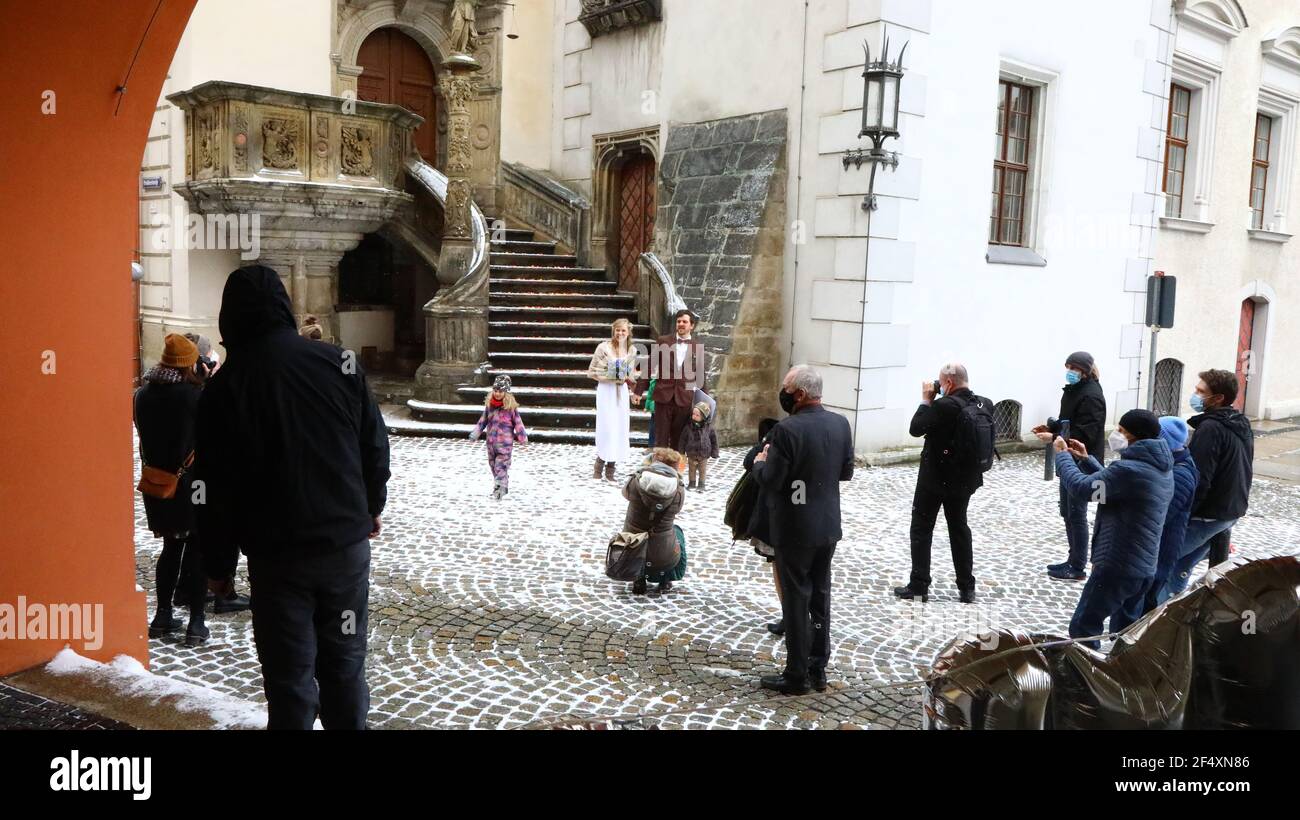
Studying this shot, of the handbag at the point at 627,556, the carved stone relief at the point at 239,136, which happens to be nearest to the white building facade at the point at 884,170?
the carved stone relief at the point at 239,136

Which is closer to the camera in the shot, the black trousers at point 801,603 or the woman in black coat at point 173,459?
the black trousers at point 801,603

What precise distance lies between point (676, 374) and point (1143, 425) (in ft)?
16.8

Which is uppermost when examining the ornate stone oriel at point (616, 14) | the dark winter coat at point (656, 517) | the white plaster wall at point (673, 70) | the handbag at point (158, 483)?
the ornate stone oriel at point (616, 14)

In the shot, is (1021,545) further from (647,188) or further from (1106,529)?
(647,188)

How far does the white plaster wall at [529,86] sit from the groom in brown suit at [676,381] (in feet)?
27.2

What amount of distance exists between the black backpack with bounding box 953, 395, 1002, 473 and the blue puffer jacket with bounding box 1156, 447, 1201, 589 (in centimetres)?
104

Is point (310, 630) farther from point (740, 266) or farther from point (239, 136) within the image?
point (239, 136)

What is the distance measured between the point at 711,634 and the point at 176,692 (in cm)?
298

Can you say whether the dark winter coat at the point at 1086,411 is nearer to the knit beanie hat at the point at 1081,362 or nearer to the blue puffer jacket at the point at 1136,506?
the knit beanie hat at the point at 1081,362

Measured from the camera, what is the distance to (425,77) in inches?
659

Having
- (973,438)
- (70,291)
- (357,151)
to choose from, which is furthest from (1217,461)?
(357,151)

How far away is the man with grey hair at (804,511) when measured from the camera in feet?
16.4

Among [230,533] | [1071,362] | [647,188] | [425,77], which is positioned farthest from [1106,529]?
[425,77]

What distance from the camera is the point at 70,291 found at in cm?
436
